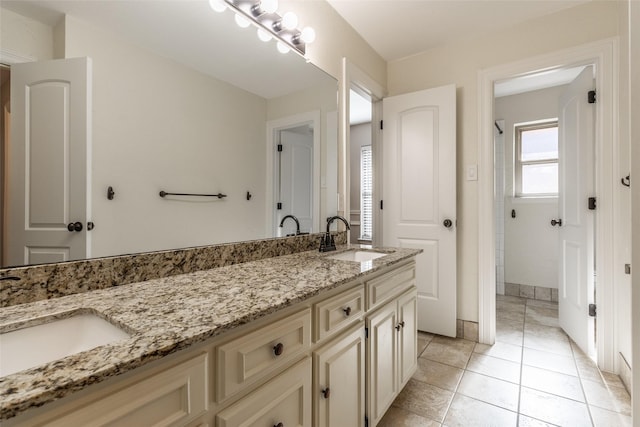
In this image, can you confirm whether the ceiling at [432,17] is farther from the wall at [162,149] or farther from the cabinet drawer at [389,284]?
the cabinet drawer at [389,284]

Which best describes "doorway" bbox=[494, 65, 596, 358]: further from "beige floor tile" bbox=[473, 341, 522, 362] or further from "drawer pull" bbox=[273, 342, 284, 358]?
"drawer pull" bbox=[273, 342, 284, 358]

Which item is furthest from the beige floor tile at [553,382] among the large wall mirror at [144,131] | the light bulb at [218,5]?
the light bulb at [218,5]

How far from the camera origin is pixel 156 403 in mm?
566

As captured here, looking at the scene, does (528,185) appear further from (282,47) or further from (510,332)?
(282,47)

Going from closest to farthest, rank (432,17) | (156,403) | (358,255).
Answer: (156,403)
(358,255)
(432,17)

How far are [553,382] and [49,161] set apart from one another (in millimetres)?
2718

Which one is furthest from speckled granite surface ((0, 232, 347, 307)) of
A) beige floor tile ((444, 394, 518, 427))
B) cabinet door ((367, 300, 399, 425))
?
beige floor tile ((444, 394, 518, 427))

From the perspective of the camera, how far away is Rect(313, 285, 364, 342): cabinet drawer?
3.30 ft

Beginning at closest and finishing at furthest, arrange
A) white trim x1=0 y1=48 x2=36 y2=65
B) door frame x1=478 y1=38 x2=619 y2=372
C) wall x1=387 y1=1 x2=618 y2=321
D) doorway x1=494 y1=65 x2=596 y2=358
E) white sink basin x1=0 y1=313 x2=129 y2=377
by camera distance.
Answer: white sink basin x1=0 y1=313 x2=129 y2=377 → white trim x1=0 y1=48 x2=36 y2=65 → door frame x1=478 y1=38 x2=619 y2=372 → wall x1=387 y1=1 x2=618 y2=321 → doorway x1=494 y1=65 x2=596 y2=358

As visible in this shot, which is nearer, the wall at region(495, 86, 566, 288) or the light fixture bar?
the light fixture bar

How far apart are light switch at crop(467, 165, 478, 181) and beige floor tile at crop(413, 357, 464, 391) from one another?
144 centimetres

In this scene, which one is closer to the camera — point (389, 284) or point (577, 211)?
point (389, 284)

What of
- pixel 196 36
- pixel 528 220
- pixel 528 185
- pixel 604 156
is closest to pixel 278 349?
pixel 196 36

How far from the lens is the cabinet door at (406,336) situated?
5.24ft
